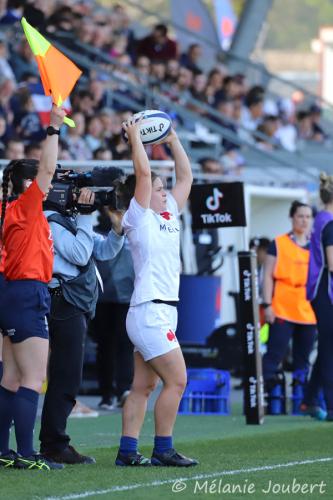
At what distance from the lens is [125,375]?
12.2 metres

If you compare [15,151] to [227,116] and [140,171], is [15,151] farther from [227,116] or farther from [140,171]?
[227,116]

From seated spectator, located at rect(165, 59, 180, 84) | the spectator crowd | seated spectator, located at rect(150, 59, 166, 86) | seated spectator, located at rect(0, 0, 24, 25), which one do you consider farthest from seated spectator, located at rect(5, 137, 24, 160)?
seated spectator, located at rect(165, 59, 180, 84)

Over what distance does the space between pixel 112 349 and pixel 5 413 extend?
4.70m

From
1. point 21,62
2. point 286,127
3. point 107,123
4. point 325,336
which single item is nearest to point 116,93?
point 21,62

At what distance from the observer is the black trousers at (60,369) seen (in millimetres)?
8219

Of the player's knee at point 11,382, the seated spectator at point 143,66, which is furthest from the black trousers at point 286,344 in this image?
the seated spectator at point 143,66

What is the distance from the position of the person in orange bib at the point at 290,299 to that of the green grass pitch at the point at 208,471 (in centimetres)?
139

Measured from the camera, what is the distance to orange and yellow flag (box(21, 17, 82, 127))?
307 inches

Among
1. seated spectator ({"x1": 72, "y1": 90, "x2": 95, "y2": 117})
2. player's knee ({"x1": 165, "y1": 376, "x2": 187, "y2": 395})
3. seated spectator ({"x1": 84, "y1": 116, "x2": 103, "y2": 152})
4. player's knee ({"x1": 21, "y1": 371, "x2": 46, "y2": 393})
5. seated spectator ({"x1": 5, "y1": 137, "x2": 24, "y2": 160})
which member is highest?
seated spectator ({"x1": 72, "y1": 90, "x2": 95, "y2": 117})

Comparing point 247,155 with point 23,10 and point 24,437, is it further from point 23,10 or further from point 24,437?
point 24,437

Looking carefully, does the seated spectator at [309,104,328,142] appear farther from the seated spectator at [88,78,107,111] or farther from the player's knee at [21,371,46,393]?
the player's knee at [21,371,46,393]

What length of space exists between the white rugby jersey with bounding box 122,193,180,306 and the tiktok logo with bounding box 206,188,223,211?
11.9ft

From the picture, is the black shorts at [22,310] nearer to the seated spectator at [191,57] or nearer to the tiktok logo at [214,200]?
the tiktok logo at [214,200]

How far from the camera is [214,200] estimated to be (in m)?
11.6
